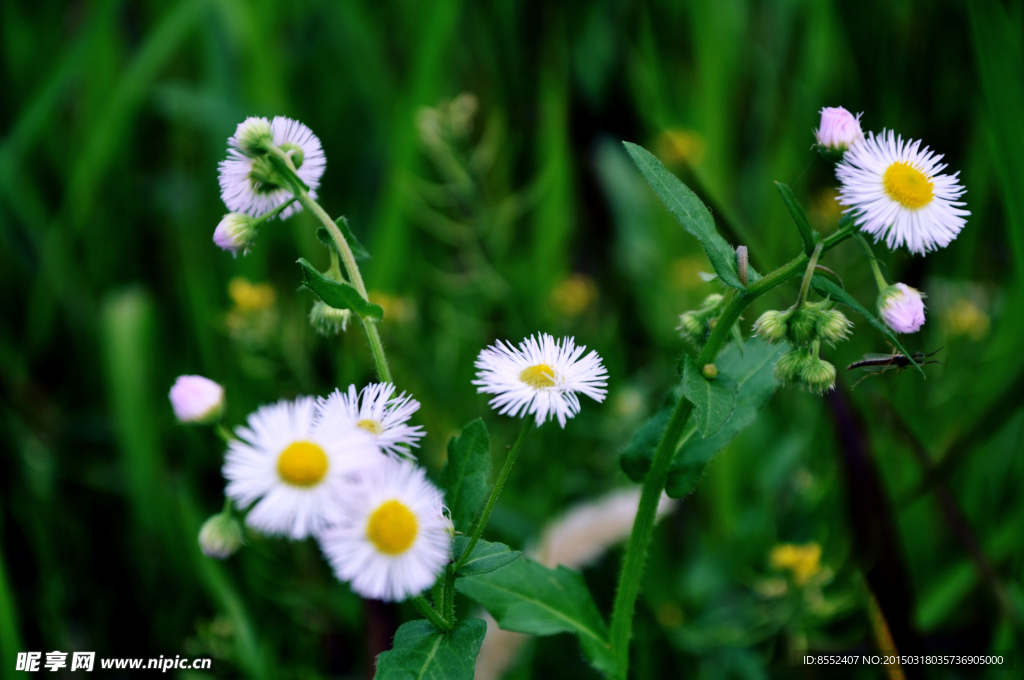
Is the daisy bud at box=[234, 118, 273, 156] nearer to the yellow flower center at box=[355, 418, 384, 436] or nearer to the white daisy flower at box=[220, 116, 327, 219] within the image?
the white daisy flower at box=[220, 116, 327, 219]

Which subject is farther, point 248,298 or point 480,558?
point 248,298

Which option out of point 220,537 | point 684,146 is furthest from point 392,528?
point 684,146

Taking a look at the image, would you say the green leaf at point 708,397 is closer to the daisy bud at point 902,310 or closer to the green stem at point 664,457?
the green stem at point 664,457

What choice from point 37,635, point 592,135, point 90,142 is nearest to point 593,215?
point 592,135

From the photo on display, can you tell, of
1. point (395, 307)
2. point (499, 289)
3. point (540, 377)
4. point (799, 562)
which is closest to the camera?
point (540, 377)

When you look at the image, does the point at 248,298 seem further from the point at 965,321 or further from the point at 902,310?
the point at 965,321

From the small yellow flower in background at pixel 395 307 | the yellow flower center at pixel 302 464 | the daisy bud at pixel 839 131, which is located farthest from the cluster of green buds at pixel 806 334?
the small yellow flower in background at pixel 395 307
